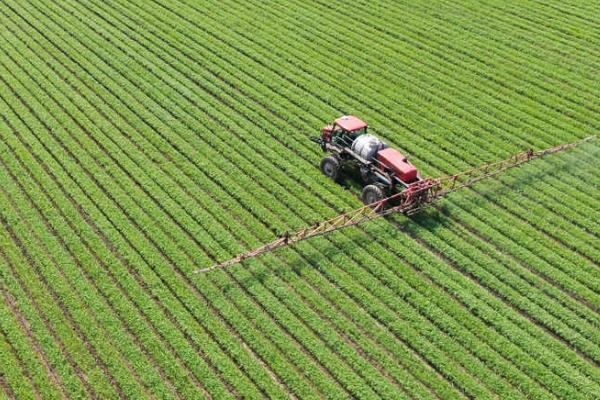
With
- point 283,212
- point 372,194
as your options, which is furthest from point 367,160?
point 283,212

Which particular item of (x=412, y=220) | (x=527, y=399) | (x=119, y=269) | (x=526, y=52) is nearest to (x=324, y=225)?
(x=412, y=220)

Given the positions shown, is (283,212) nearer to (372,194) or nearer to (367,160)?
(372,194)


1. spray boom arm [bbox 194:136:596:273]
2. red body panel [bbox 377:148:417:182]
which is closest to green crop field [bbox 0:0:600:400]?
spray boom arm [bbox 194:136:596:273]

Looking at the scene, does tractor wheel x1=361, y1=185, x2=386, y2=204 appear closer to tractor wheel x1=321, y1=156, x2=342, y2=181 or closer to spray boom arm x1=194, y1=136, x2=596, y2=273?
spray boom arm x1=194, y1=136, x2=596, y2=273

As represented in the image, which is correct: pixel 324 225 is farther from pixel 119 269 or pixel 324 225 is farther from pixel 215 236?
pixel 119 269

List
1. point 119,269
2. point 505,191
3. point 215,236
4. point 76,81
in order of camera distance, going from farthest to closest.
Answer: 1. point 76,81
2. point 505,191
3. point 215,236
4. point 119,269

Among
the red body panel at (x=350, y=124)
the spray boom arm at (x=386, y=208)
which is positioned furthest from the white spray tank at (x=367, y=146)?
the spray boom arm at (x=386, y=208)

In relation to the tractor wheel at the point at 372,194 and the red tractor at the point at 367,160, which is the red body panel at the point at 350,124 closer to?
the red tractor at the point at 367,160
